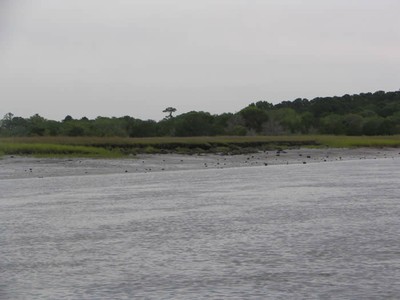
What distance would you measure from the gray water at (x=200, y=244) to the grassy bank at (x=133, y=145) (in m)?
25.8

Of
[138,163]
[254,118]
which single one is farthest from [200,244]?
[254,118]

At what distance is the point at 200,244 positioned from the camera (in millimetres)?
17672

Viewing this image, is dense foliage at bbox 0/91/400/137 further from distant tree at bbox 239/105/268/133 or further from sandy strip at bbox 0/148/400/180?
sandy strip at bbox 0/148/400/180

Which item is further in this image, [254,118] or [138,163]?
[254,118]

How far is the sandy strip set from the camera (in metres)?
46.4

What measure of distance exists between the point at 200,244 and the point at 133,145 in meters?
50.0

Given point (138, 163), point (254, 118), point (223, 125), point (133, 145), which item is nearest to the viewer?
point (138, 163)

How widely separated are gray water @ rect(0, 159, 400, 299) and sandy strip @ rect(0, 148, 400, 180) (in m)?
13.2

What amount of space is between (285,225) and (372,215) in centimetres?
350

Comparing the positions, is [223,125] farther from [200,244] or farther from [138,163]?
[200,244]

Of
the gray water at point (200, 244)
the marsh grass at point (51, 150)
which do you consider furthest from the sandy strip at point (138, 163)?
the gray water at point (200, 244)

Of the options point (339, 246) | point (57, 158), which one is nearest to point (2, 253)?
point (339, 246)

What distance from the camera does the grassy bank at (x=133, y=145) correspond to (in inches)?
2312

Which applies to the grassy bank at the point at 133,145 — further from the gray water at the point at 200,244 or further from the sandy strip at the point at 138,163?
the gray water at the point at 200,244
